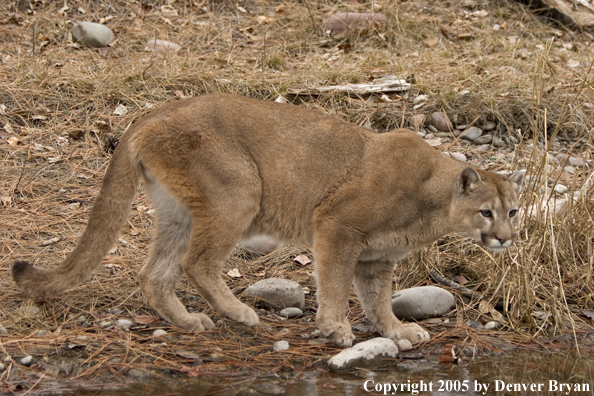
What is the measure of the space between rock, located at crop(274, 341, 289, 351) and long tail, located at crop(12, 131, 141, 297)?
4.01 feet

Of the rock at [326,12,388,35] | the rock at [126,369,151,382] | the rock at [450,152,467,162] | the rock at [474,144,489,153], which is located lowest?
the rock at [474,144,489,153]

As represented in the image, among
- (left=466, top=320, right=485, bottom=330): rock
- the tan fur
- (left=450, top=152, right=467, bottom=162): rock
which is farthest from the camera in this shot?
(left=450, top=152, right=467, bottom=162): rock

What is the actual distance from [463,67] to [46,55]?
15.6ft

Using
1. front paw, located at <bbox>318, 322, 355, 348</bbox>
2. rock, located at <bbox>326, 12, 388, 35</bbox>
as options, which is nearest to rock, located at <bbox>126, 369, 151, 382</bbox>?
front paw, located at <bbox>318, 322, 355, 348</bbox>

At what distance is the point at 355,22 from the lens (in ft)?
32.0

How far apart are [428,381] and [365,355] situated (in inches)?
16.0

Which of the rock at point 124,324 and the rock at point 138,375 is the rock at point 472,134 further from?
the rock at point 138,375

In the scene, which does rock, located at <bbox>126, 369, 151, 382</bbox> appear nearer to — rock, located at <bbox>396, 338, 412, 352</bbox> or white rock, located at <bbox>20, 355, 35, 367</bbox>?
white rock, located at <bbox>20, 355, 35, 367</bbox>

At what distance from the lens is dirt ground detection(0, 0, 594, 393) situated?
479cm

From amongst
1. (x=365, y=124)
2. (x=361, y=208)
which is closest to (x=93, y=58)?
(x=365, y=124)

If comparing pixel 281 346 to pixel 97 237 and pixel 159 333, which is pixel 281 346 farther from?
pixel 97 237

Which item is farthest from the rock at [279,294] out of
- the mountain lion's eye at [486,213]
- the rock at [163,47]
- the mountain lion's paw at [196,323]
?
the rock at [163,47]

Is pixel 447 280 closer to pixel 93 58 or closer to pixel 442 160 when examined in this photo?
pixel 442 160

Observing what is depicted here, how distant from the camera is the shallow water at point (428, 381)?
4230mm
